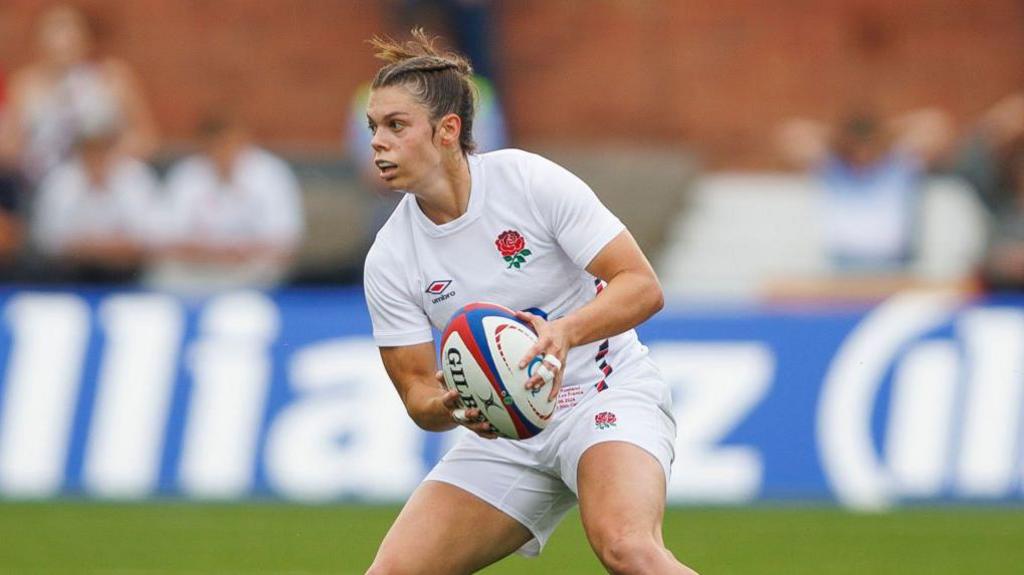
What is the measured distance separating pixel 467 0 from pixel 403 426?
5649 mm

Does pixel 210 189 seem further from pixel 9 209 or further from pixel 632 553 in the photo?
pixel 632 553

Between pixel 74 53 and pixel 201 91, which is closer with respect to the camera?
pixel 74 53

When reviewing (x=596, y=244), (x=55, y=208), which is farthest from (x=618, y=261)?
(x=55, y=208)

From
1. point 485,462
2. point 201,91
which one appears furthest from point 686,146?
point 485,462

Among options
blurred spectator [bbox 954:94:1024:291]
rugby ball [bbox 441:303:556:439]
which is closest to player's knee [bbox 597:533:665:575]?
rugby ball [bbox 441:303:556:439]

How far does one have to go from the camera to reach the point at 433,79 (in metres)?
6.07

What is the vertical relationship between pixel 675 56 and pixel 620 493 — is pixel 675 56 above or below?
above

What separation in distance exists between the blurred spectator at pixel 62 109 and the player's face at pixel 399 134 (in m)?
8.27

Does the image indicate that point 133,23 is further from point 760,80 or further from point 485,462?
point 485,462

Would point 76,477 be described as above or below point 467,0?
below

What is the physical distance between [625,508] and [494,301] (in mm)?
819

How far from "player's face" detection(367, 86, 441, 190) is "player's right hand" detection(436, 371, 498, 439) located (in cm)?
62

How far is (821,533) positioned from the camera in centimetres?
1036

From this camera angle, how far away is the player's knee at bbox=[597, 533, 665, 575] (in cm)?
567
